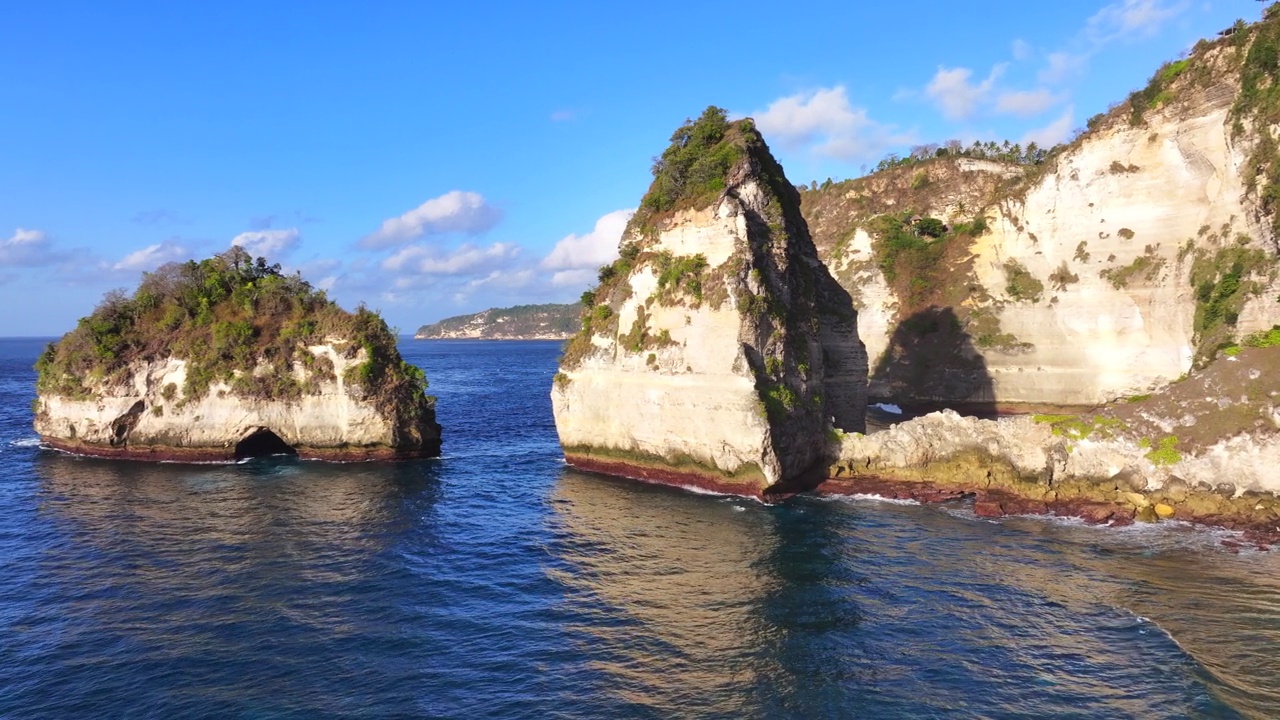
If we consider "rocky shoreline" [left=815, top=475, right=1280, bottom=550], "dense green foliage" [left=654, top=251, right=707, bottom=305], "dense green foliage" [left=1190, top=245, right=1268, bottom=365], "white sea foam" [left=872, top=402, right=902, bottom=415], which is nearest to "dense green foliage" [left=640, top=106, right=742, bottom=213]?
"dense green foliage" [left=654, top=251, right=707, bottom=305]

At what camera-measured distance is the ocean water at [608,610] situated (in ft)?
55.4

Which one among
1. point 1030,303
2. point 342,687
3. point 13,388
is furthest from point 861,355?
point 13,388

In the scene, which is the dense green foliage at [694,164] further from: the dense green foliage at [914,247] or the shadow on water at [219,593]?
the dense green foliage at [914,247]

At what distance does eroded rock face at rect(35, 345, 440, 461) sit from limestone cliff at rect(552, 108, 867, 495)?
11.4 m

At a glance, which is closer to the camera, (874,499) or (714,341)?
(874,499)

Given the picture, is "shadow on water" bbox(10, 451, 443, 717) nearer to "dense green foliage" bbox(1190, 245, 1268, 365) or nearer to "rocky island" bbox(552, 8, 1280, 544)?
"rocky island" bbox(552, 8, 1280, 544)

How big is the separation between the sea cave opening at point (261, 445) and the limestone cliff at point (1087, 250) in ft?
170

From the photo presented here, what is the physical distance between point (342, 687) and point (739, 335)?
23578mm

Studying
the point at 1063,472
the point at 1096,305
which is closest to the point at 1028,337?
the point at 1096,305

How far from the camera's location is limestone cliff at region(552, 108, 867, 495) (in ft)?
115

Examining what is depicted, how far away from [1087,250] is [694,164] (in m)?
33.7

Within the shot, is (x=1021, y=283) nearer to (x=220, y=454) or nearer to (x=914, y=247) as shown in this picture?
(x=914, y=247)

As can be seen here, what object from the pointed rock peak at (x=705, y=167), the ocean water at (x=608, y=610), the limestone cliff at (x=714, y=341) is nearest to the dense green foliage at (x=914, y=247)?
the limestone cliff at (x=714, y=341)

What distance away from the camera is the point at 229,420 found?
43219 mm
